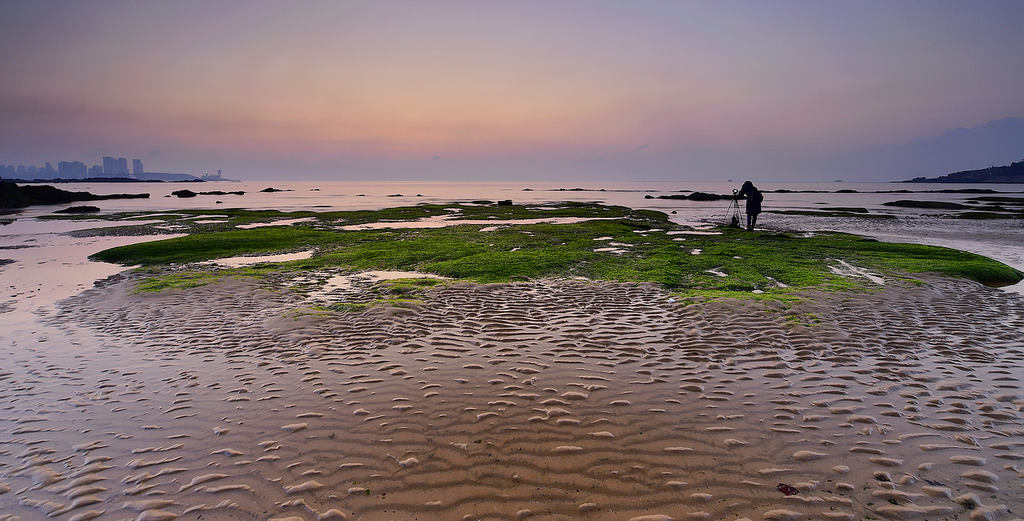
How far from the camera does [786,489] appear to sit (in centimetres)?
532

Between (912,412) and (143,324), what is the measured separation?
16.0m

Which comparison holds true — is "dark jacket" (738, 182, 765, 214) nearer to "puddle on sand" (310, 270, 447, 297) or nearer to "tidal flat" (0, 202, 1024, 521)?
"tidal flat" (0, 202, 1024, 521)

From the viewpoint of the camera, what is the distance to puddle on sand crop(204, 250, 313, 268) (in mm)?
20656

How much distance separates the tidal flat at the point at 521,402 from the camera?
529 centimetres

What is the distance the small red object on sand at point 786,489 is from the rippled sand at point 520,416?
1.2 inches

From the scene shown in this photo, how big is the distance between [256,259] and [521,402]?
19081mm

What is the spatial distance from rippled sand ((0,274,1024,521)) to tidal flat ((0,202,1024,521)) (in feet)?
0.12

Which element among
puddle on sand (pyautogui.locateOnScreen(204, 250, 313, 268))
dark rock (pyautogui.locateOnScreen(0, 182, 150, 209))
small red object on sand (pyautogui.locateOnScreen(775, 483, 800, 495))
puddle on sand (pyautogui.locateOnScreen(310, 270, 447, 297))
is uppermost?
dark rock (pyautogui.locateOnScreen(0, 182, 150, 209))

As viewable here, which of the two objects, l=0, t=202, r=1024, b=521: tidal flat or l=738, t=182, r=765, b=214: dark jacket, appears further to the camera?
l=738, t=182, r=765, b=214: dark jacket

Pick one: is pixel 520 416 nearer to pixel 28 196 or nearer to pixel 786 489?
pixel 786 489

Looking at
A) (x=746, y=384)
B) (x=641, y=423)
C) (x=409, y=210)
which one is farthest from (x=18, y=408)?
A: (x=409, y=210)

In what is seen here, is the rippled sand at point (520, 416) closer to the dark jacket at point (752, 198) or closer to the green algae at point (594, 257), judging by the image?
the green algae at point (594, 257)

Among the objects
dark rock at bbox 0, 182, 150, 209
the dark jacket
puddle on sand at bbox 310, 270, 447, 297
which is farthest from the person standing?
dark rock at bbox 0, 182, 150, 209

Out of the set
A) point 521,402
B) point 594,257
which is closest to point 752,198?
point 594,257
